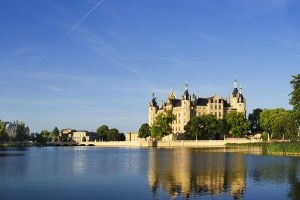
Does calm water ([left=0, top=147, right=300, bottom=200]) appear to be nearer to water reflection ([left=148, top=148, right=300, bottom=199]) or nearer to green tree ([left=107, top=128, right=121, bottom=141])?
water reflection ([left=148, top=148, right=300, bottom=199])

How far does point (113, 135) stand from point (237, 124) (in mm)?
76221

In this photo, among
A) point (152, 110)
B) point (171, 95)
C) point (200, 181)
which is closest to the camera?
point (200, 181)

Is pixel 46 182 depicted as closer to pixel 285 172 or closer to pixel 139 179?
pixel 139 179

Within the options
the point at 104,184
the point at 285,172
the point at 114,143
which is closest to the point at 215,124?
the point at 114,143

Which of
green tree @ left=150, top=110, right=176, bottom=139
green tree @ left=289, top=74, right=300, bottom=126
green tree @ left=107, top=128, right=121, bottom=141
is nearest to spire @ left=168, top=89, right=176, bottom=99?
green tree @ left=107, top=128, right=121, bottom=141

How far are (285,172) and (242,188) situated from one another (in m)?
11.1

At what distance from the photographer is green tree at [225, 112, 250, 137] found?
13312 centimetres

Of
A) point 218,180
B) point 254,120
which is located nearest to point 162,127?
point 254,120

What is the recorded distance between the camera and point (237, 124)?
13462 centimetres

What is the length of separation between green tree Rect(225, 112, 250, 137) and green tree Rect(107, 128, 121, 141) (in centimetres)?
7178

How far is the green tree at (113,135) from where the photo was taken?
195875 millimetres

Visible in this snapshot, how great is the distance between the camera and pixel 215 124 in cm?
13312

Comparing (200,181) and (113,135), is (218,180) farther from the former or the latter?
(113,135)

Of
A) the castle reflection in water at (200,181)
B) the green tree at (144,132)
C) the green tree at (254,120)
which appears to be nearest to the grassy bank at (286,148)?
the castle reflection in water at (200,181)
